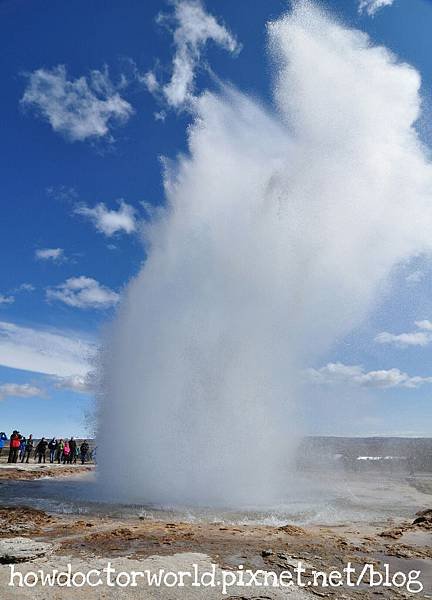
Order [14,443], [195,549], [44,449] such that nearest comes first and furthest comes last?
[195,549] < [14,443] < [44,449]

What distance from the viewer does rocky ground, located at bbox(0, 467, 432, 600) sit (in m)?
5.45

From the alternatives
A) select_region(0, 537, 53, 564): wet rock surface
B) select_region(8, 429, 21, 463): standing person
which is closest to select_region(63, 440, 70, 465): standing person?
select_region(8, 429, 21, 463): standing person

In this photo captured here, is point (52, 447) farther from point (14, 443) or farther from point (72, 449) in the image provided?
point (14, 443)

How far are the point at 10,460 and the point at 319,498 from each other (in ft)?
60.8

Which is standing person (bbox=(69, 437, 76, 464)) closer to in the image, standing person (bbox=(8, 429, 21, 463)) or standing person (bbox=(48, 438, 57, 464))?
standing person (bbox=(48, 438, 57, 464))

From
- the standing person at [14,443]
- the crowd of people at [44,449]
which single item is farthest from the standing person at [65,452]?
the standing person at [14,443]

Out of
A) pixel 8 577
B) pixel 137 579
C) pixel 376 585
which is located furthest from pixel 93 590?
pixel 376 585

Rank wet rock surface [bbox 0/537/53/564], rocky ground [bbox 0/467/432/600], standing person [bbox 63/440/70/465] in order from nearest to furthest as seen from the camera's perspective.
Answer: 1. rocky ground [bbox 0/467/432/600]
2. wet rock surface [bbox 0/537/53/564]
3. standing person [bbox 63/440/70/465]

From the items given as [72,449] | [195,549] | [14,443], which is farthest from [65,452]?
[195,549]

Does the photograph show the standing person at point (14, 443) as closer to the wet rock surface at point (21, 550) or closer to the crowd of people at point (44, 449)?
the crowd of people at point (44, 449)

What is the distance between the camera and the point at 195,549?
7.09m

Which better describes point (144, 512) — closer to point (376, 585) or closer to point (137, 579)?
point (137, 579)

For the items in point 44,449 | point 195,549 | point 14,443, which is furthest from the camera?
point 44,449

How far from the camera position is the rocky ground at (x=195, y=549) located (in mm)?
5453
